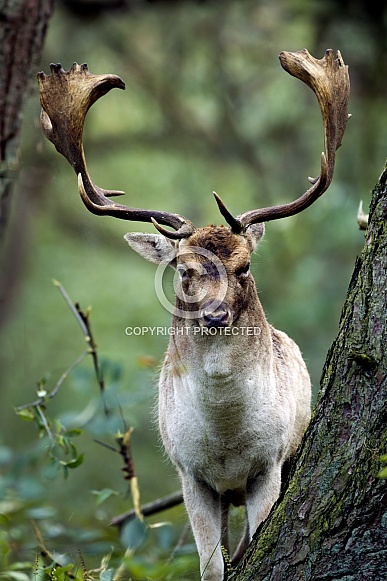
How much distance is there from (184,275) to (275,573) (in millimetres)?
2141

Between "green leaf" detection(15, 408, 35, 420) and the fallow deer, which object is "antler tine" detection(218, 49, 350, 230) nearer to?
the fallow deer

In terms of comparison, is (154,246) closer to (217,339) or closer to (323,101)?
(217,339)

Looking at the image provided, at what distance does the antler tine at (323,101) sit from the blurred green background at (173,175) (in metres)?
5.56

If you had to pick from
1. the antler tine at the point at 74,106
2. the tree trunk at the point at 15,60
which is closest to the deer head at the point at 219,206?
the antler tine at the point at 74,106

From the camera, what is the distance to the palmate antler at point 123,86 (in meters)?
5.75

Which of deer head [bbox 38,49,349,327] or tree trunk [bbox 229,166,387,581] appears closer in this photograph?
tree trunk [bbox 229,166,387,581]

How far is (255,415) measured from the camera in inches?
233

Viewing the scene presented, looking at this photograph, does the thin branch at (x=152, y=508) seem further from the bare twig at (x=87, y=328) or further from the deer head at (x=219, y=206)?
the deer head at (x=219, y=206)

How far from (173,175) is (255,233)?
1296cm

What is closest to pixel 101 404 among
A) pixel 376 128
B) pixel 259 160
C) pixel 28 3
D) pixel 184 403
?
pixel 184 403

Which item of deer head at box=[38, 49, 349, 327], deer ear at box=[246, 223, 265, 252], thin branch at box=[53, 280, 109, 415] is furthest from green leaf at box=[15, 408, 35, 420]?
deer ear at box=[246, 223, 265, 252]

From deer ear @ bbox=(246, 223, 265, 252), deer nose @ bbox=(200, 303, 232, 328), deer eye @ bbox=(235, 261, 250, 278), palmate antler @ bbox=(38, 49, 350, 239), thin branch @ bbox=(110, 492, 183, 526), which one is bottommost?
thin branch @ bbox=(110, 492, 183, 526)

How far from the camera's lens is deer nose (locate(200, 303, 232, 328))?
18.1 ft

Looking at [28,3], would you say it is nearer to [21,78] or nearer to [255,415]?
[21,78]
